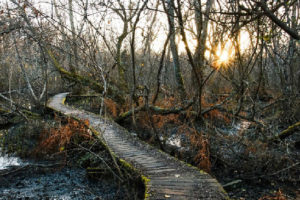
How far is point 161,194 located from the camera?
3.80 m

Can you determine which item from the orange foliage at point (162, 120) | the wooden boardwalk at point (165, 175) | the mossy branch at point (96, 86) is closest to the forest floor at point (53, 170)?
the wooden boardwalk at point (165, 175)

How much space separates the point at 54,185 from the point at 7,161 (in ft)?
7.90

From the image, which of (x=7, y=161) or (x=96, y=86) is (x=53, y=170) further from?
(x=96, y=86)

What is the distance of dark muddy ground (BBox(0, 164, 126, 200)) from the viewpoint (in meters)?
5.38

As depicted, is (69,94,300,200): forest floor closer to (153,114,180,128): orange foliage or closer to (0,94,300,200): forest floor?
(0,94,300,200): forest floor

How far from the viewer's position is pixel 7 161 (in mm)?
7273

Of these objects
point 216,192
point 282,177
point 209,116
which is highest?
point 209,116

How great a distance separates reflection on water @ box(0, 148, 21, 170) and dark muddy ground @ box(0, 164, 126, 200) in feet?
1.75

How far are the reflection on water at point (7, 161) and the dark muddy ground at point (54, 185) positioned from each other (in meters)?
0.53

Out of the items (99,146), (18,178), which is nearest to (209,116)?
(99,146)

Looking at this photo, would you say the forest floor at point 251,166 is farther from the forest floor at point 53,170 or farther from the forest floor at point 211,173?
the forest floor at point 53,170

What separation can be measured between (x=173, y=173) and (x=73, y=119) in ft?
17.4

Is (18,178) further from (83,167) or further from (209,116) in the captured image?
(209,116)

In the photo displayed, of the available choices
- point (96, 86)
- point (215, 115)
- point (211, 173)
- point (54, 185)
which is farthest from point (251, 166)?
point (96, 86)
